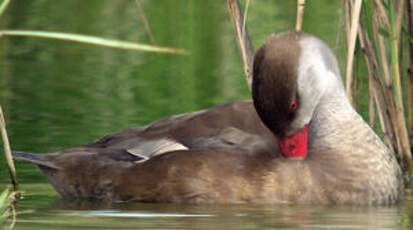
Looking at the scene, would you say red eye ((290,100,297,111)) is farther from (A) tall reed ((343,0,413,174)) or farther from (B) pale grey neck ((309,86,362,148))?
(A) tall reed ((343,0,413,174))

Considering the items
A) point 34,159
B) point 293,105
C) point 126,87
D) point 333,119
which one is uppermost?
point 293,105

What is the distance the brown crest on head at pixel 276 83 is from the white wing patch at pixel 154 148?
2.44 ft

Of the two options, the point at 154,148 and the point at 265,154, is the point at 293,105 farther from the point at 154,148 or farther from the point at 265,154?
the point at 154,148

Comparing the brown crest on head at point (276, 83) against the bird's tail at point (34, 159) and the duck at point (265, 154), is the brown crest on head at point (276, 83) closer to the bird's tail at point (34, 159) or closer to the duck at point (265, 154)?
the duck at point (265, 154)

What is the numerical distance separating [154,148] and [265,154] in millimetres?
792

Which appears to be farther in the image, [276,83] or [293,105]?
[293,105]

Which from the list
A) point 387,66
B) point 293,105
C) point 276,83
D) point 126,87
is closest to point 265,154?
point 293,105

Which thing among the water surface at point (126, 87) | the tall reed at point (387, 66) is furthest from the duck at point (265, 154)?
the tall reed at point (387, 66)

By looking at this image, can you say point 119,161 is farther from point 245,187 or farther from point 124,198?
point 245,187

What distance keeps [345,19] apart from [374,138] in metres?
0.97

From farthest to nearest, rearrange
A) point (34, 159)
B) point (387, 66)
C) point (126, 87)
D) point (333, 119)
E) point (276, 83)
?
point (126, 87), point (387, 66), point (34, 159), point (333, 119), point (276, 83)

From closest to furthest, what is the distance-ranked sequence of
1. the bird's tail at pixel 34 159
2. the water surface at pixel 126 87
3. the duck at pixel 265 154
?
the water surface at pixel 126 87 < the duck at pixel 265 154 < the bird's tail at pixel 34 159

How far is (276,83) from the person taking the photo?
7832mm

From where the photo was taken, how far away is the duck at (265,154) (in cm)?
796
